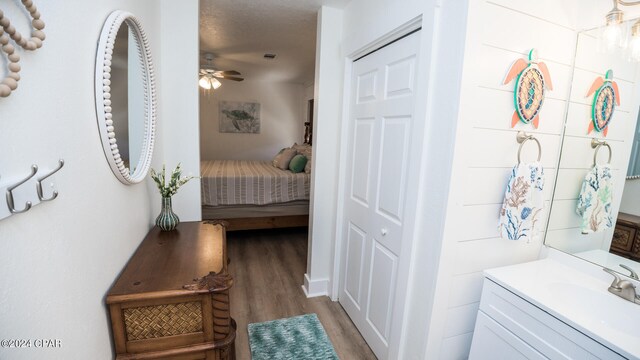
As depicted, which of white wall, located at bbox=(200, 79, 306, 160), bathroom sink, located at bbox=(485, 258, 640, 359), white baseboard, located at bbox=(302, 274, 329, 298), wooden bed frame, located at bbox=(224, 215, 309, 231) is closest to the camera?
bathroom sink, located at bbox=(485, 258, 640, 359)

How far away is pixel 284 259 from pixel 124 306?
2.25 m

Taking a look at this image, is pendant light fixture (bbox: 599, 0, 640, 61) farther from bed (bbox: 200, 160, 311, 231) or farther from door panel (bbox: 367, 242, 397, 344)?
bed (bbox: 200, 160, 311, 231)

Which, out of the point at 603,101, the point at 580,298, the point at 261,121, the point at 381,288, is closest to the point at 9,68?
the point at 381,288

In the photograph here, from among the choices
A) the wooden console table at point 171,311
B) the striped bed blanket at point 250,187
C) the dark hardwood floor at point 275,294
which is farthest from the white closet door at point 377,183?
the striped bed blanket at point 250,187

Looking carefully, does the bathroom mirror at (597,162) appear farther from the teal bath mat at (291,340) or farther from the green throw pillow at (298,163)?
the green throw pillow at (298,163)

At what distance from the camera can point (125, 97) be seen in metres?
1.22

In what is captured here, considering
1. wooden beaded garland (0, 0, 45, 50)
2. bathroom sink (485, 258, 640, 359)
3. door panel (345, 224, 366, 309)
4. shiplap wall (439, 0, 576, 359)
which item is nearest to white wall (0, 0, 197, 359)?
wooden beaded garland (0, 0, 45, 50)

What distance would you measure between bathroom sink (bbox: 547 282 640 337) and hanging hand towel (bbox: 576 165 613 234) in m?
0.31

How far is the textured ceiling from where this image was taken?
7.56 ft

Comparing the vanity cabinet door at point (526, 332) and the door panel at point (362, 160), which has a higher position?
the door panel at point (362, 160)

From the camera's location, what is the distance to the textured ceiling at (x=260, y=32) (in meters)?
2.30

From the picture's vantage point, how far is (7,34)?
53cm

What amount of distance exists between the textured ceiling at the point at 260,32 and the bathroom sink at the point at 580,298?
6.78ft

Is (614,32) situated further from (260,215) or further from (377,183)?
(260,215)
